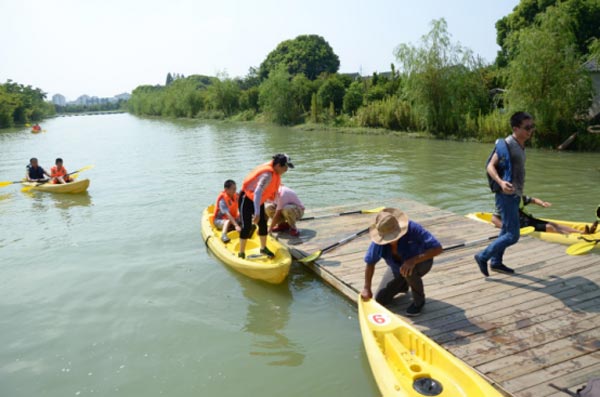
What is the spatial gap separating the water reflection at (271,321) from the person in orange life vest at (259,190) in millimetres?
517

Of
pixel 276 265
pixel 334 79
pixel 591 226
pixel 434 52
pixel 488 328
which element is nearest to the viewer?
pixel 488 328

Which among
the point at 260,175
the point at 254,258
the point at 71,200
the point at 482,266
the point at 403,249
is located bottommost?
the point at 71,200

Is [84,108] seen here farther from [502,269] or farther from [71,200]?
[502,269]

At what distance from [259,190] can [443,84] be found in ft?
66.6

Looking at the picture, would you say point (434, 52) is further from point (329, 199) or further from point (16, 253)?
point (16, 253)

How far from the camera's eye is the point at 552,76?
17875 mm

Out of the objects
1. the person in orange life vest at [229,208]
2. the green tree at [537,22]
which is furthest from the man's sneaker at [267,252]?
the green tree at [537,22]

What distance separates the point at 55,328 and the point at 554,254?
20.3 ft

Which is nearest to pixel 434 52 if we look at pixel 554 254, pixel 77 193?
pixel 77 193

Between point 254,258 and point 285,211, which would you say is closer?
point 254,258

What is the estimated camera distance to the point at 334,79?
36.7 meters

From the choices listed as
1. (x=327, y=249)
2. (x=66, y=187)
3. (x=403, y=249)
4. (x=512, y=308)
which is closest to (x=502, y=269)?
(x=512, y=308)

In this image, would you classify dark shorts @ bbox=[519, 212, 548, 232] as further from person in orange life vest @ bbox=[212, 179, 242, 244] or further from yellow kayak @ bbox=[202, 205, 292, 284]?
person in orange life vest @ bbox=[212, 179, 242, 244]

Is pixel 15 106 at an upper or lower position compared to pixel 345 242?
upper
